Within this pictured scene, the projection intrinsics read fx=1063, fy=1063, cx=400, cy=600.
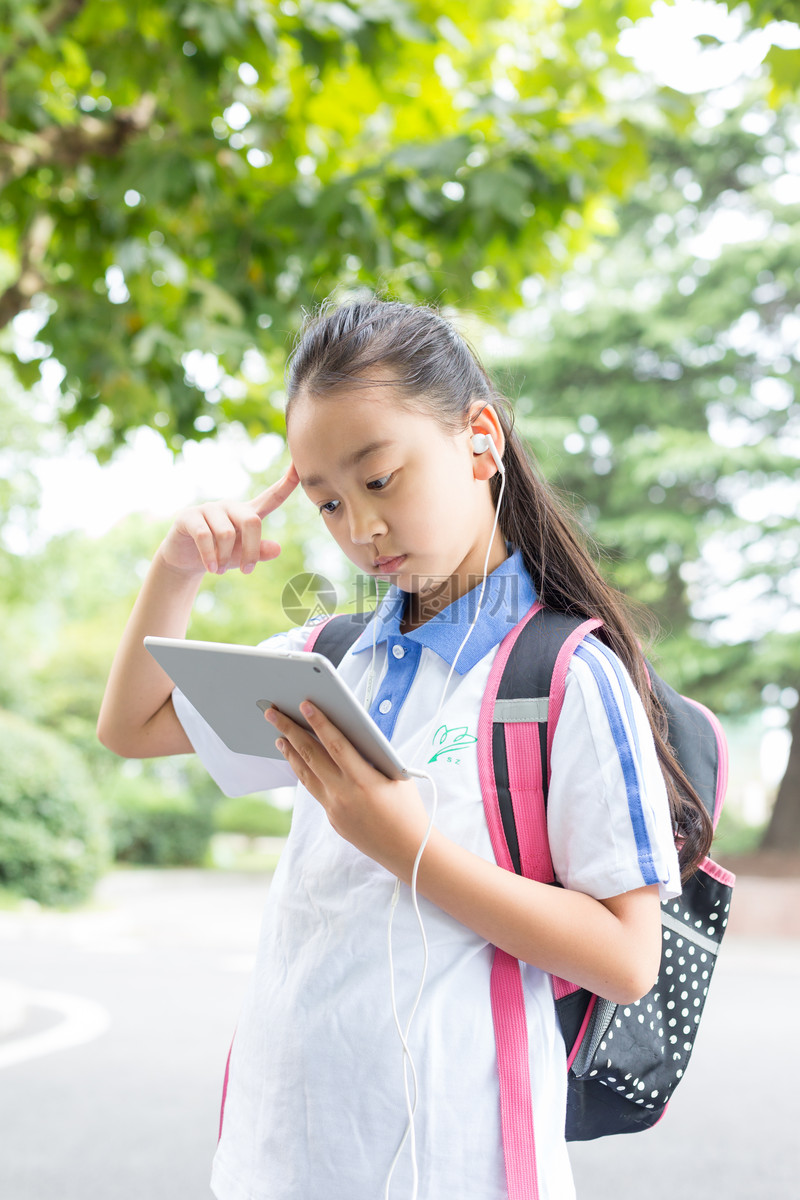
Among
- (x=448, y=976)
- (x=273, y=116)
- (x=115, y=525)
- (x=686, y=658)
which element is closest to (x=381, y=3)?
(x=273, y=116)

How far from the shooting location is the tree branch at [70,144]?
3.64m

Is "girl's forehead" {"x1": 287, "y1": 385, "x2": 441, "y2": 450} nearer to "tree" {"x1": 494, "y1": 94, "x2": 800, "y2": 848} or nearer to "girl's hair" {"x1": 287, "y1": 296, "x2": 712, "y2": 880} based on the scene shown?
"girl's hair" {"x1": 287, "y1": 296, "x2": 712, "y2": 880}

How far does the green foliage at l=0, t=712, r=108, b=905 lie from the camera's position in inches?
413

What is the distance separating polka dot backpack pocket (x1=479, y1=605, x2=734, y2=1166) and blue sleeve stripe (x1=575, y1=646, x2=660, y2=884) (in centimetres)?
4

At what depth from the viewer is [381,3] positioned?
10.5 ft

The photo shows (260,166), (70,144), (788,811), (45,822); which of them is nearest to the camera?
(70,144)

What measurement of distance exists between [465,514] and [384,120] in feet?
11.9

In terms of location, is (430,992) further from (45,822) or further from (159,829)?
(159,829)

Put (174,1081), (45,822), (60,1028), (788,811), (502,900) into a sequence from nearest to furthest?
(502,900) < (174,1081) < (60,1028) < (45,822) < (788,811)

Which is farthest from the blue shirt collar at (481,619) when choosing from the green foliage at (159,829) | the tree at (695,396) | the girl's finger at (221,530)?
the green foliage at (159,829)

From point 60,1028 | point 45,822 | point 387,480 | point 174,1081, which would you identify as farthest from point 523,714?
point 45,822

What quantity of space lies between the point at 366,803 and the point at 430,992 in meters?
0.21

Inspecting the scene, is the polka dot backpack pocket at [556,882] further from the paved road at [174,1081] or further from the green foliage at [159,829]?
the green foliage at [159,829]

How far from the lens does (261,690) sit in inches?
42.2
